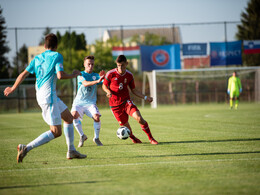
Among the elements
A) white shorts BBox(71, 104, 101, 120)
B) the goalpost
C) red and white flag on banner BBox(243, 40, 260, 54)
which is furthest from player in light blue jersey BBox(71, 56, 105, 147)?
red and white flag on banner BBox(243, 40, 260, 54)

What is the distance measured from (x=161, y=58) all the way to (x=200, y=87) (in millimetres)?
7843

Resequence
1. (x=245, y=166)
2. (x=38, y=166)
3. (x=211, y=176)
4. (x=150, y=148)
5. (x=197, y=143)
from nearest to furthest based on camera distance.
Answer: (x=211, y=176)
(x=245, y=166)
(x=38, y=166)
(x=150, y=148)
(x=197, y=143)

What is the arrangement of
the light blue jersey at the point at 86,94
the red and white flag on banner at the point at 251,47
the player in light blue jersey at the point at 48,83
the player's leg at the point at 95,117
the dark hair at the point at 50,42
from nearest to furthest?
the player in light blue jersey at the point at 48,83 → the dark hair at the point at 50,42 → the player's leg at the point at 95,117 → the light blue jersey at the point at 86,94 → the red and white flag on banner at the point at 251,47

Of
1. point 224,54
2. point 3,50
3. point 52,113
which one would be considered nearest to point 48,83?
point 52,113

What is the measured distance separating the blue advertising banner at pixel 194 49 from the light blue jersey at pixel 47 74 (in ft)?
78.5

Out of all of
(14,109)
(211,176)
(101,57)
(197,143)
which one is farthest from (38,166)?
(101,57)

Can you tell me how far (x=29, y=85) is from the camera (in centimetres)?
2916

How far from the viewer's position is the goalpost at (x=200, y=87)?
31344 millimetres

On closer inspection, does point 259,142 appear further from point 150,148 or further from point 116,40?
point 116,40

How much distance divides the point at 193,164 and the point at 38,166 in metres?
2.42

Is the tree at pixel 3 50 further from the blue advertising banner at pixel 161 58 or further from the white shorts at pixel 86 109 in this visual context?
the white shorts at pixel 86 109

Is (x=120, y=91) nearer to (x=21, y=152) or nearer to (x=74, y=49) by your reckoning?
(x=21, y=152)

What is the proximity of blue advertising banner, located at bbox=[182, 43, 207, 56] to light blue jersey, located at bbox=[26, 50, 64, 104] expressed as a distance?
23.9 metres

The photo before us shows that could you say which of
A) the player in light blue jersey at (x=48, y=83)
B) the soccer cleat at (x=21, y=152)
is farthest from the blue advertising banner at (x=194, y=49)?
the soccer cleat at (x=21, y=152)
